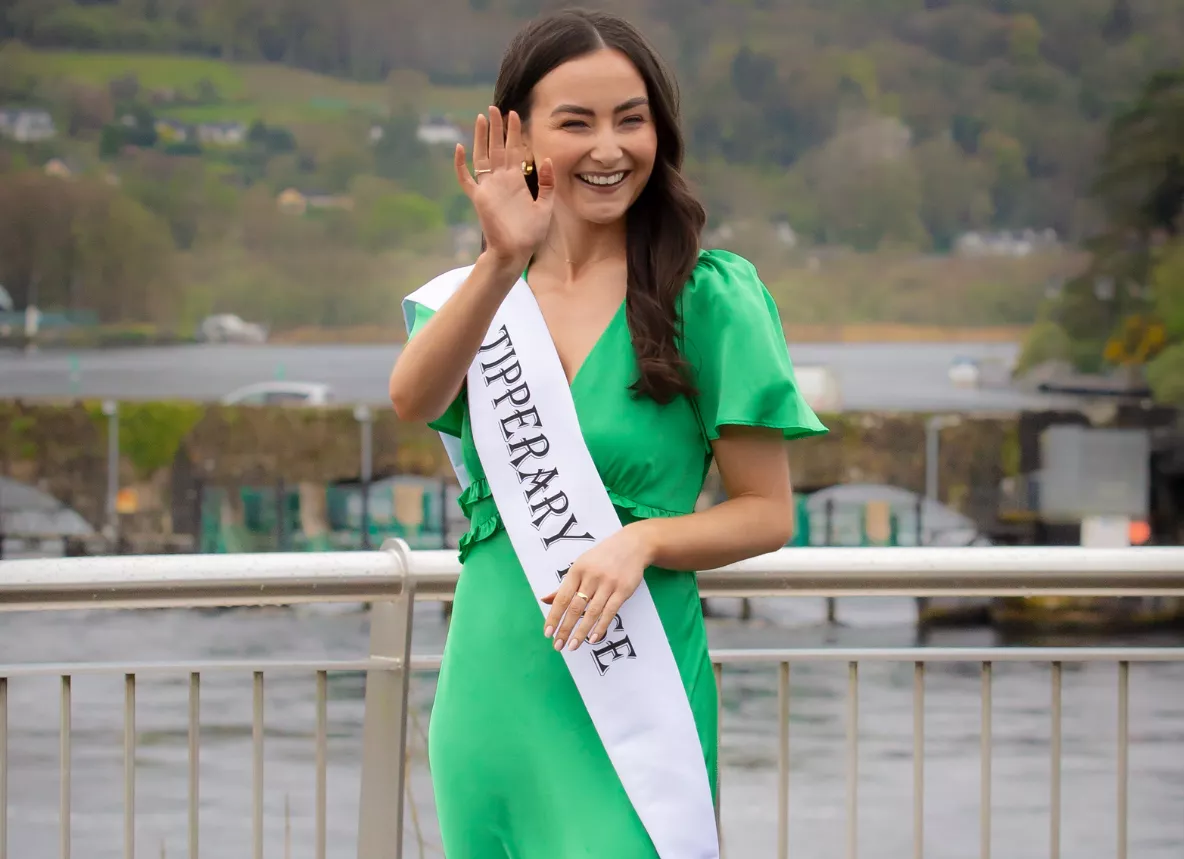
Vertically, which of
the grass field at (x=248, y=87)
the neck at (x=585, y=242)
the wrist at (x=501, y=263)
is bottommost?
the wrist at (x=501, y=263)

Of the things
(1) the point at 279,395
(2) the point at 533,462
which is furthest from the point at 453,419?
(1) the point at 279,395

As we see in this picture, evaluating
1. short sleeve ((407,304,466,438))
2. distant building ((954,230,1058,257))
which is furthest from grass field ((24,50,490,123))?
short sleeve ((407,304,466,438))

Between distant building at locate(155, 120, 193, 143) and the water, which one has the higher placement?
distant building at locate(155, 120, 193, 143)

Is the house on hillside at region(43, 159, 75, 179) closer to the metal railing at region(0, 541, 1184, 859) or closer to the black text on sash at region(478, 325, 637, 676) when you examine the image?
the metal railing at region(0, 541, 1184, 859)

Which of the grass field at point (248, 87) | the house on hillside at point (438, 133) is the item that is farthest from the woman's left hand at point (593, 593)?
the grass field at point (248, 87)

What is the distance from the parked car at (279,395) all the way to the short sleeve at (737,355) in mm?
60181

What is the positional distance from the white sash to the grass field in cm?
6374

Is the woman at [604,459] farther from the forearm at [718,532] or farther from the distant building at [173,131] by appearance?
the distant building at [173,131]

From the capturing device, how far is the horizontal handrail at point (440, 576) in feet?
6.01

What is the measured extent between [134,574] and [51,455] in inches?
2414

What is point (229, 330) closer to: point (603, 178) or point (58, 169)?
point (58, 169)

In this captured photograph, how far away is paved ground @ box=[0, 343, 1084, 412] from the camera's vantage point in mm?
61250

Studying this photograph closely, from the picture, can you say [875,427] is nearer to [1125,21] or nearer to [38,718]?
[1125,21]

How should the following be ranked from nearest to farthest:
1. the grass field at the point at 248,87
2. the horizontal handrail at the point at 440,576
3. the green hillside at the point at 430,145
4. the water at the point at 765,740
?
the horizontal handrail at the point at 440,576 → the water at the point at 765,740 → the green hillside at the point at 430,145 → the grass field at the point at 248,87
